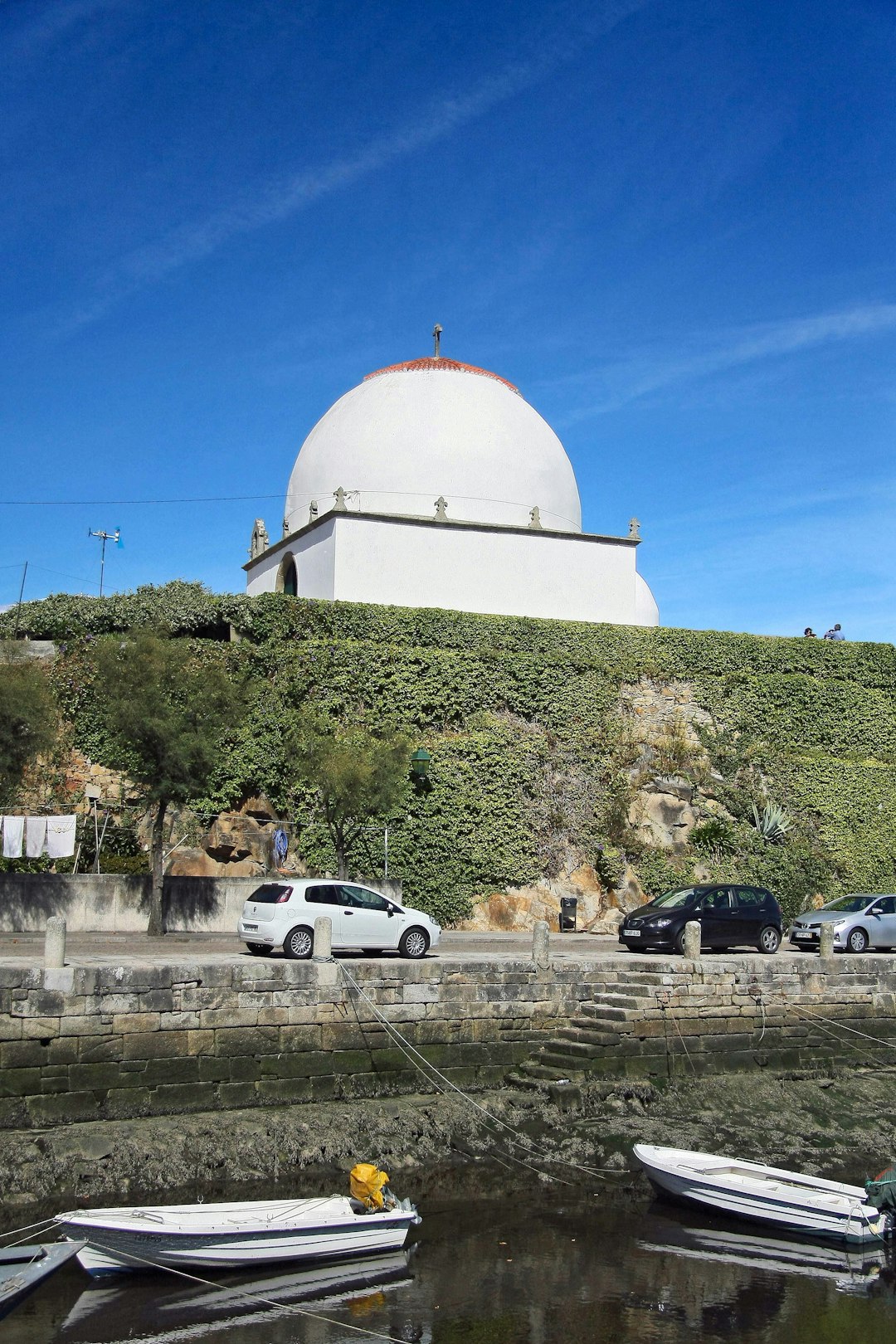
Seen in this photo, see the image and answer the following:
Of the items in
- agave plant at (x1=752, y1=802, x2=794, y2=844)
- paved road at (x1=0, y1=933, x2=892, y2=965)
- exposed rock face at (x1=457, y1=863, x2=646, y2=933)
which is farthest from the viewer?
agave plant at (x1=752, y1=802, x2=794, y2=844)

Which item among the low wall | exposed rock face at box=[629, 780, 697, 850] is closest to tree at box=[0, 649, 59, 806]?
the low wall

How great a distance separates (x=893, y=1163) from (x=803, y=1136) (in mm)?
1352

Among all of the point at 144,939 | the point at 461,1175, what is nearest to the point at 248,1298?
the point at 461,1175

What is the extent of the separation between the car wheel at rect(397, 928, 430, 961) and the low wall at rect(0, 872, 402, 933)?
458 centimetres

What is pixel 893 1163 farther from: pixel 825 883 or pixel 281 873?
pixel 825 883

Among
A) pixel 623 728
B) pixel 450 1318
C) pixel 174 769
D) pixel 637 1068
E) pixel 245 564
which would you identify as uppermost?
pixel 245 564

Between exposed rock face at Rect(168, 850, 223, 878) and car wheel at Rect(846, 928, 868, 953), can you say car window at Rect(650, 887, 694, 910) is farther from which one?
exposed rock face at Rect(168, 850, 223, 878)

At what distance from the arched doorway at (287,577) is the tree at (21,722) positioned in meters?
10.8

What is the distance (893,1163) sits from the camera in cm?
1355

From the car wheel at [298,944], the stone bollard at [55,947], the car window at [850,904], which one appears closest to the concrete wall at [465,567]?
the car window at [850,904]

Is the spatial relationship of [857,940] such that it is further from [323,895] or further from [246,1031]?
[246,1031]

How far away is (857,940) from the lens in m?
21.2

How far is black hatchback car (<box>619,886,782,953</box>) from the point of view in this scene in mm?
19094

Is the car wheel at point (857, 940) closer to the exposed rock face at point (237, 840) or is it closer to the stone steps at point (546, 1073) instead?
the stone steps at point (546, 1073)
